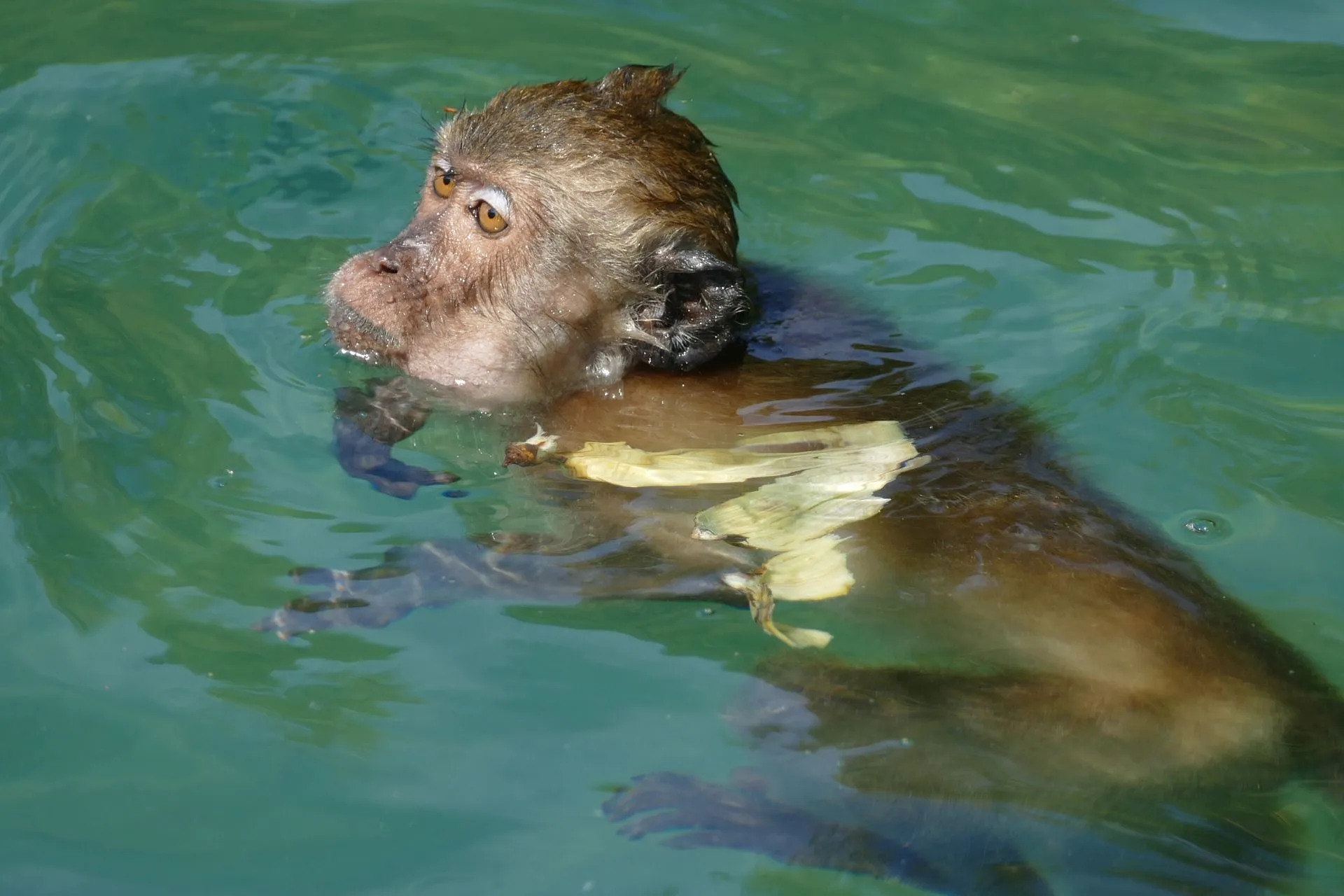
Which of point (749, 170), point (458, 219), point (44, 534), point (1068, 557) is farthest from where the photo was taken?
point (749, 170)

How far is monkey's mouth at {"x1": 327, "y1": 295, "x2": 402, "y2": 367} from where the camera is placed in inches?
237

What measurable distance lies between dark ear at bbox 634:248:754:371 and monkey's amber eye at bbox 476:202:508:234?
66cm

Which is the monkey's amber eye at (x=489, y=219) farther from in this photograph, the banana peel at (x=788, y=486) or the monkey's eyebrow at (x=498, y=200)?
the banana peel at (x=788, y=486)

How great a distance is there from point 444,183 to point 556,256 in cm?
63

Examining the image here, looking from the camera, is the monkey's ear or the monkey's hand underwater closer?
the monkey's hand underwater

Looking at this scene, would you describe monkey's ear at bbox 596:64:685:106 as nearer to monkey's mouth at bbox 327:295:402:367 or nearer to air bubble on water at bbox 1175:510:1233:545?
monkey's mouth at bbox 327:295:402:367

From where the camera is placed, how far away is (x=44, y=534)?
548 cm

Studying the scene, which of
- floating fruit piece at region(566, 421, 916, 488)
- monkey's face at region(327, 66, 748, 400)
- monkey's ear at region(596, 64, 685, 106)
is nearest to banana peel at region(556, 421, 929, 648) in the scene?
floating fruit piece at region(566, 421, 916, 488)

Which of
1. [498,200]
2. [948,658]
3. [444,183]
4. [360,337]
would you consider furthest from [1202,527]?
[360,337]

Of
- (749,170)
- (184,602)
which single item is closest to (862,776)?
(184,602)

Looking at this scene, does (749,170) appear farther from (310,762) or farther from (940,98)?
(310,762)

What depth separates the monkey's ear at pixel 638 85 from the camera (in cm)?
597

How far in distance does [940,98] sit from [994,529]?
14.5ft

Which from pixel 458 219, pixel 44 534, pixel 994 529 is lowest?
pixel 44 534
